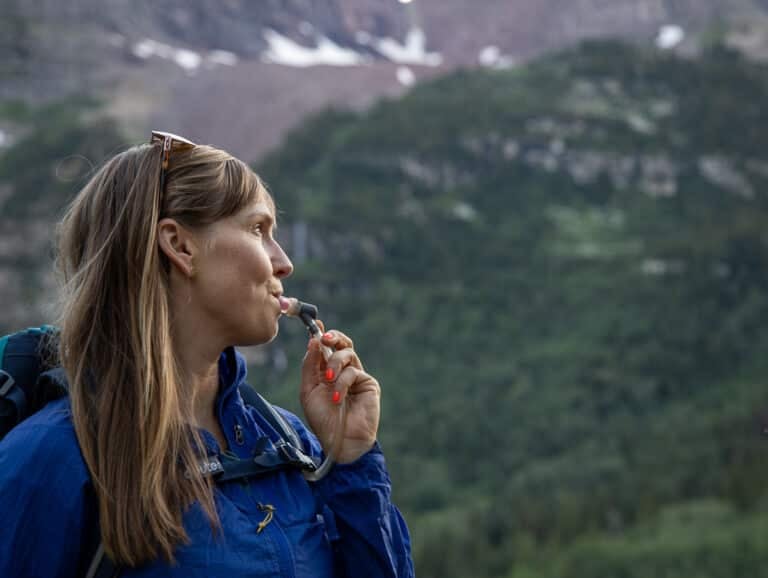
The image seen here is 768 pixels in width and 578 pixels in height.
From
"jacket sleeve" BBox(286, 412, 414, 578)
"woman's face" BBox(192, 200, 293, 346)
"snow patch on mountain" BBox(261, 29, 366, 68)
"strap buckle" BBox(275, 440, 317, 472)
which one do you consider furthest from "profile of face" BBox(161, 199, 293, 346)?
"snow patch on mountain" BBox(261, 29, 366, 68)

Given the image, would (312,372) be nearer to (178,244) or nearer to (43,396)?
(178,244)

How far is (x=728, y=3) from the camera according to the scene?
19725 cm

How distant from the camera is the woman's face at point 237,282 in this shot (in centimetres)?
312

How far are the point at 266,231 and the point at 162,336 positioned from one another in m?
0.39

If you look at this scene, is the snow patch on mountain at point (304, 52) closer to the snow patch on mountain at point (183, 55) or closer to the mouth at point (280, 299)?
the snow patch on mountain at point (183, 55)

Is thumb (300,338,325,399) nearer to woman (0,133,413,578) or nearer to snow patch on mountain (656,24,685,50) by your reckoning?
woman (0,133,413,578)

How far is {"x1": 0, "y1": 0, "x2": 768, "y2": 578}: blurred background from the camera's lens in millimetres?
81438

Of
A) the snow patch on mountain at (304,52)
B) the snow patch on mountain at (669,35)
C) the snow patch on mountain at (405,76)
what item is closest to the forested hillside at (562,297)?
the snow patch on mountain at (405,76)

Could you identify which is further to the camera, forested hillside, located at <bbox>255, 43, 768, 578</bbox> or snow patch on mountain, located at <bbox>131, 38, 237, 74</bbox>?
snow patch on mountain, located at <bbox>131, 38, 237, 74</bbox>

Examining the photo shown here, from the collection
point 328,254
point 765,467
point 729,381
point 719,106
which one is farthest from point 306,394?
point 719,106

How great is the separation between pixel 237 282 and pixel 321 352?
0.28 meters

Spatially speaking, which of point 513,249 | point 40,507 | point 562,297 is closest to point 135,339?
point 40,507

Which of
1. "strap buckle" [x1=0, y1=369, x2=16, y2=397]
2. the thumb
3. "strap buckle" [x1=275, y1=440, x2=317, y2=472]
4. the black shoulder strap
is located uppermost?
"strap buckle" [x1=0, y1=369, x2=16, y2=397]

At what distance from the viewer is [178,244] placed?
3.09 metres
